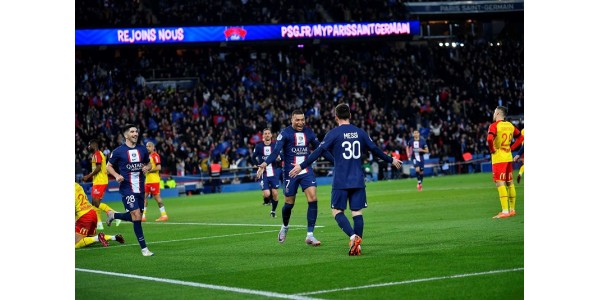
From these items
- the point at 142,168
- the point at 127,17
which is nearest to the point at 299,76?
the point at 127,17

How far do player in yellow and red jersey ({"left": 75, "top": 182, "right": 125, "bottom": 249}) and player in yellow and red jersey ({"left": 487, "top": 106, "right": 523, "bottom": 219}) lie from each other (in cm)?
788

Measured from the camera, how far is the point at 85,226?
1680 centimetres

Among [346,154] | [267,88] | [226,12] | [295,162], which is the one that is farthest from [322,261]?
[226,12]

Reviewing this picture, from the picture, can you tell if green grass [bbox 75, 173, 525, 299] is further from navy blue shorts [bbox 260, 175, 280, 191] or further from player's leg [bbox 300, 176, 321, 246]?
navy blue shorts [bbox 260, 175, 280, 191]

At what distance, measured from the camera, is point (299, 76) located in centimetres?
5172

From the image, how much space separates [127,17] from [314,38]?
1072cm

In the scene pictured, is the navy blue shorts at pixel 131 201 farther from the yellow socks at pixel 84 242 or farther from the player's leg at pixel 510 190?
the player's leg at pixel 510 190

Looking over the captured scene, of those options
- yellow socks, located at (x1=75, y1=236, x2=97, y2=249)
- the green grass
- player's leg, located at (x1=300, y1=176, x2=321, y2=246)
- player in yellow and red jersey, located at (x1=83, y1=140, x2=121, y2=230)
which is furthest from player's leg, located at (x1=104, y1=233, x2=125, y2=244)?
player's leg, located at (x1=300, y1=176, x2=321, y2=246)

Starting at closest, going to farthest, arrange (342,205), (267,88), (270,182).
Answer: (342,205) → (270,182) → (267,88)

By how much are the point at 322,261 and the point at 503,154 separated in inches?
289

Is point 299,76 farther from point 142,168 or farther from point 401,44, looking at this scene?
point 142,168

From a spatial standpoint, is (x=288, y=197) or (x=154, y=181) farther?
(x=154, y=181)

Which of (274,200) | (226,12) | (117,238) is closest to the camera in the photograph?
(117,238)

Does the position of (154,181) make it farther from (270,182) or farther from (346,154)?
(346,154)
